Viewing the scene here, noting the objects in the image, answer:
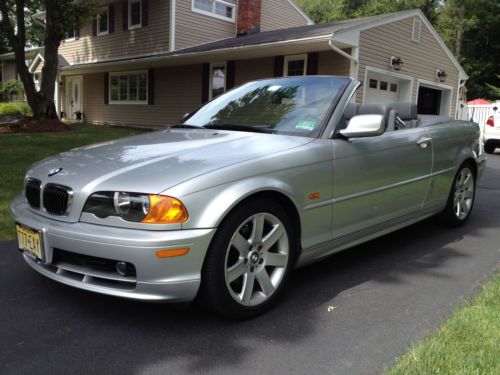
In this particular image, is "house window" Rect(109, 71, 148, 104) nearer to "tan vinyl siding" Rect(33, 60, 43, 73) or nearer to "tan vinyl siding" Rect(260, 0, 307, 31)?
"tan vinyl siding" Rect(260, 0, 307, 31)

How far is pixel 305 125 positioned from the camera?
11.4 feet

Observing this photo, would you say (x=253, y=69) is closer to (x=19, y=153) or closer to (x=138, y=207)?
(x=19, y=153)

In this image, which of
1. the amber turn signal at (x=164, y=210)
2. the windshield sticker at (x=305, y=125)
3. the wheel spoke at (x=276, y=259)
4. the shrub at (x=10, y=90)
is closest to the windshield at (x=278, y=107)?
the windshield sticker at (x=305, y=125)

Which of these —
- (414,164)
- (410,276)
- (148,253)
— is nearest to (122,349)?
(148,253)

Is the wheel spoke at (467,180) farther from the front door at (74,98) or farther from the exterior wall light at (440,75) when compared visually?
the front door at (74,98)

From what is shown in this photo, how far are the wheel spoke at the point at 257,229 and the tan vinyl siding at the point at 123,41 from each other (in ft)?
53.0

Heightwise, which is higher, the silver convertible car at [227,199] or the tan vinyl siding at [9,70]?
the tan vinyl siding at [9,70]

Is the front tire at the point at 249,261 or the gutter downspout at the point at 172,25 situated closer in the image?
the front tire at the point at 249,261

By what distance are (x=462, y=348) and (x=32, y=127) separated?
14154 mm

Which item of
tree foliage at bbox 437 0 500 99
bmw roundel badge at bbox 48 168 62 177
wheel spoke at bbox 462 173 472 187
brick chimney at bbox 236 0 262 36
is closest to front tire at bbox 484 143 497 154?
brick chimney at bbox 236 0 262 36

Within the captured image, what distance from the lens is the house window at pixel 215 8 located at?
1827cm

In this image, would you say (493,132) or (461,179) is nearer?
(461,179)

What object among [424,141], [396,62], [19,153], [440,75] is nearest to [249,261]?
[424,141]

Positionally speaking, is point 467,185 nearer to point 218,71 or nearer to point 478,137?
point 478,137
